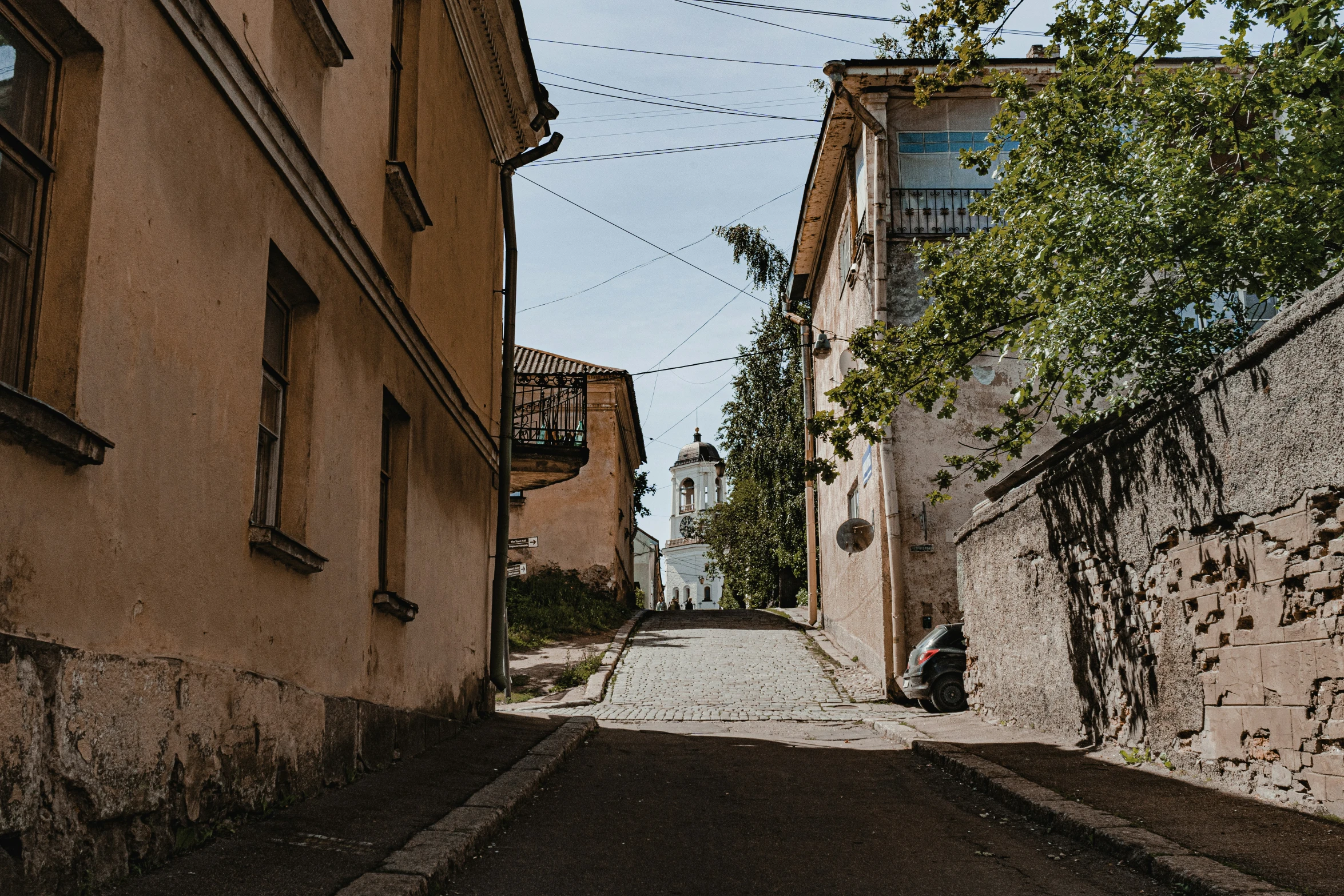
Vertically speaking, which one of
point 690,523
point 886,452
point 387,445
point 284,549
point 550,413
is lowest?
point 284,549

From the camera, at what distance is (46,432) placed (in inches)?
141

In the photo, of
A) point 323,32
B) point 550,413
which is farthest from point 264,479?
point 550,413

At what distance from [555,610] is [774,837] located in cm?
1852

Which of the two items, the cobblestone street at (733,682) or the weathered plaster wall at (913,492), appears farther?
the weathered plaster wall at (913,492)

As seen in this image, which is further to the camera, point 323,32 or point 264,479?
point 323,32

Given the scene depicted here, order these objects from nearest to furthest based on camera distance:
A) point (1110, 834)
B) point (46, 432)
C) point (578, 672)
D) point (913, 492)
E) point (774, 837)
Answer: point (46, 432) → point (1110, 834) → point (774, 837) → point (913, 492) → point (578, 672)

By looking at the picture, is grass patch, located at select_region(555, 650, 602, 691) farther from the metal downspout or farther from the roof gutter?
the roof gutter

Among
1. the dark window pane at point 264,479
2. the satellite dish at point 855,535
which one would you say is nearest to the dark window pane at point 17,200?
the dark window pane at point 264,479

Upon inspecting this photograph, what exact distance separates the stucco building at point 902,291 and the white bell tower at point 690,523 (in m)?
70.0

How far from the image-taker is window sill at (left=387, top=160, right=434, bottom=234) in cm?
837

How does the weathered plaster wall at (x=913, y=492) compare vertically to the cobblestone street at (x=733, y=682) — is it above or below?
above

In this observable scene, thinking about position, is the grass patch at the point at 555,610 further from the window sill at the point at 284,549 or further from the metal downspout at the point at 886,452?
the window sill at the point at 284,549

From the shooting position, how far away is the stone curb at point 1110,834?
14.6 ft

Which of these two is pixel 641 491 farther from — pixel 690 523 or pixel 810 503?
pixel 690 523
